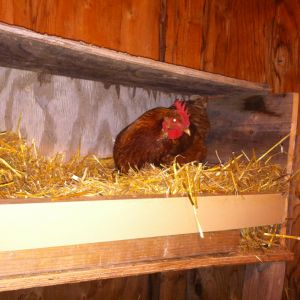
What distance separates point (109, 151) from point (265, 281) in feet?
3.23

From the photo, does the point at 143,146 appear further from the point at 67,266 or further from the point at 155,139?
the point at 67,266

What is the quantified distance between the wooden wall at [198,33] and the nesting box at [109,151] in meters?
0.23

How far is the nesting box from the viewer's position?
85 cm

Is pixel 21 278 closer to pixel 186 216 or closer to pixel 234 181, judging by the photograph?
pixel 186 216

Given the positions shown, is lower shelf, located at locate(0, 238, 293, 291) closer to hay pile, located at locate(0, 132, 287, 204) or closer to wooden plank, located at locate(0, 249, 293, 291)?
wooden plank, located at locate(0, 249, 293, 291)

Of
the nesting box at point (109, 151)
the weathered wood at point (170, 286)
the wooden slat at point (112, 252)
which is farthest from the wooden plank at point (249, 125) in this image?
the weathered wood at point (170, 286)

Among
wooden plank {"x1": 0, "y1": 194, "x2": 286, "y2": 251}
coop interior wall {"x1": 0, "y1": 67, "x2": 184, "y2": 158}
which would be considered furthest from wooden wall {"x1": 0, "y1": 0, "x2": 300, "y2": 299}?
wooden plank {"x1": 0, "y1": 194, "x2": 286, "y2": 251}

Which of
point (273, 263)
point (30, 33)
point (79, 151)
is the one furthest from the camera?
point (79, 151)

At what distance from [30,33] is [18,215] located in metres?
0.48

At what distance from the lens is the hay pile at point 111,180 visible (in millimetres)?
954

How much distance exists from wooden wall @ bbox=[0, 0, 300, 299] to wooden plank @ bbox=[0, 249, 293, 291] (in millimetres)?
778

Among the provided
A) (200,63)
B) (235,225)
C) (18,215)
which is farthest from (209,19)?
(18,215)

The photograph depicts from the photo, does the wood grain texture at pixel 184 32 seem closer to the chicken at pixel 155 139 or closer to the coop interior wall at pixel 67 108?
the coop interior wall at pixel 67 108

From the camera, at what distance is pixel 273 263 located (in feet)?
4.68
